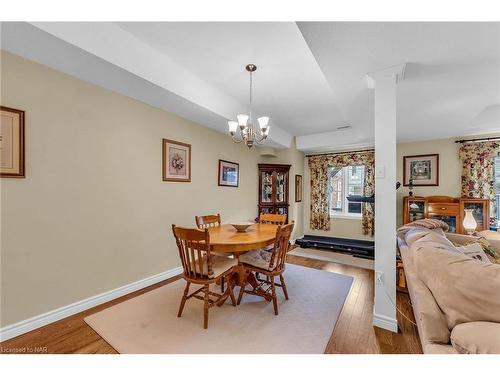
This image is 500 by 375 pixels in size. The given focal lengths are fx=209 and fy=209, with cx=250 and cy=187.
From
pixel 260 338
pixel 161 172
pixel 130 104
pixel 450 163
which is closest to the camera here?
pixel 260 338

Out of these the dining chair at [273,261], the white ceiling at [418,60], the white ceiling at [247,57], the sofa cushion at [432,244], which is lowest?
the dining chair at [273,261]

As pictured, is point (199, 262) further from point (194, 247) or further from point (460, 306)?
point (460, 306)

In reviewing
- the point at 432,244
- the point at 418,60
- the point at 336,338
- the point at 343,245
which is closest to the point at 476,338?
the point at 432,244

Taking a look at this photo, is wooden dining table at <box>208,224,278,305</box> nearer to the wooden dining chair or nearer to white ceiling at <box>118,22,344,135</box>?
the wooden dining chair

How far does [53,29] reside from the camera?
142 cm

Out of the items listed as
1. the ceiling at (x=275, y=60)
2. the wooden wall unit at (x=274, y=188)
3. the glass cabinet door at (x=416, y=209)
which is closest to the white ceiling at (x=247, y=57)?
the ceiling at (x=275, y=60)

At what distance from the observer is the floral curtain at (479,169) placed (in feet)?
11.7

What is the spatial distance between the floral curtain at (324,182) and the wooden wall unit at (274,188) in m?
0.96

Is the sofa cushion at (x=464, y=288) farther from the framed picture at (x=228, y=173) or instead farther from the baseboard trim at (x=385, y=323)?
the framed picture at (x=228, y=173)

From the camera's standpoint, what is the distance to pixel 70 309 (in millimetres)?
1958

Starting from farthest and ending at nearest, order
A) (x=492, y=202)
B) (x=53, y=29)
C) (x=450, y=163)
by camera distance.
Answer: (x=450, y=163) < (x=492, y=202) < (x=53, y=29)
